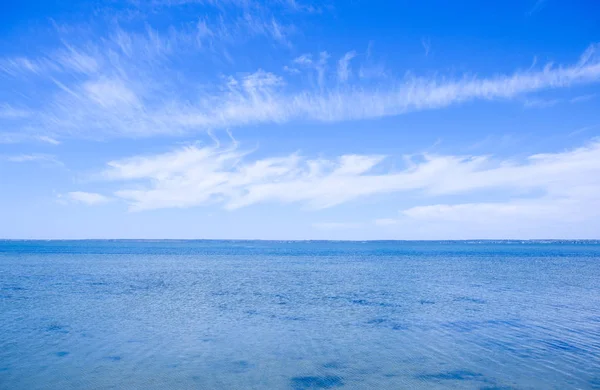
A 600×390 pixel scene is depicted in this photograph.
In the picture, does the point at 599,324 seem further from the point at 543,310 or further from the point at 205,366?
the point at 205,366

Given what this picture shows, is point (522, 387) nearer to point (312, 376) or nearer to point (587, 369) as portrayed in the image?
point (587, 369)

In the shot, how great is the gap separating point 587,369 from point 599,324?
10.2 metres

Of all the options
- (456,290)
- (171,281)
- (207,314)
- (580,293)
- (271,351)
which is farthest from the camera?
(171,281)

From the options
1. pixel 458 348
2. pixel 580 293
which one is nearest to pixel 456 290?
pixel 580 293

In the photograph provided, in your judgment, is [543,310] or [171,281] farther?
[171,281]

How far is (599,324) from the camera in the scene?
23.6 meters

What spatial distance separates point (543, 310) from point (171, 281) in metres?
39.0

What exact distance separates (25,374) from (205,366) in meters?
6.85

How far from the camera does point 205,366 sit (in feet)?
54.0

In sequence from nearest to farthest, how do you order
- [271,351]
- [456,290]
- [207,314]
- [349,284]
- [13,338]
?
[271,351]
[13,338]
[207,314]
[456,290]
[349,284]

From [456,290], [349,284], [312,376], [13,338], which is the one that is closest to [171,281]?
[349,284]

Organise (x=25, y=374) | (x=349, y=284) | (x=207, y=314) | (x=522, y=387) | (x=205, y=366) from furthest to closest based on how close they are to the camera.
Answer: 1. (x=349, y=284)
2. (x=207, y=314)
3. (x=205, y=366)
4. (x=25, y=374)
5. (x=522, y=387)

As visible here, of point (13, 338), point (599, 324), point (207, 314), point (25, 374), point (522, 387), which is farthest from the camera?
point (207, 314)

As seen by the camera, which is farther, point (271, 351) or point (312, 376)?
point (271, 351)
